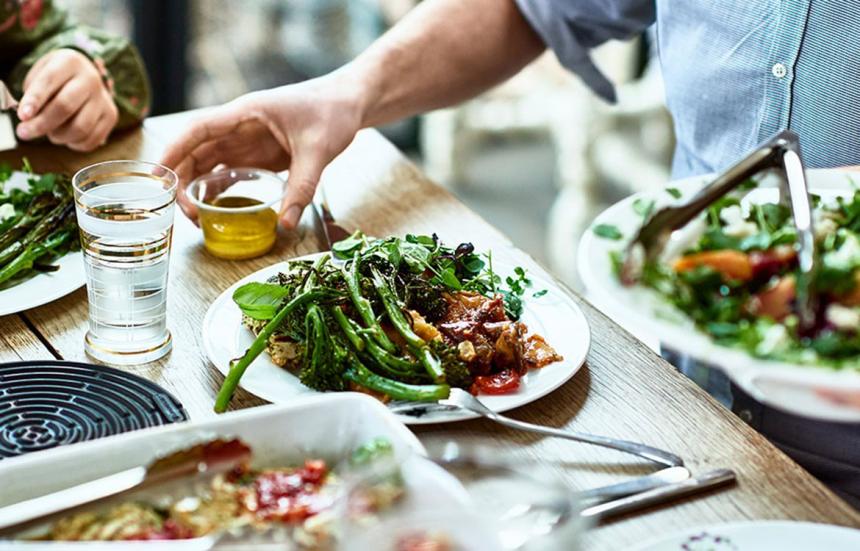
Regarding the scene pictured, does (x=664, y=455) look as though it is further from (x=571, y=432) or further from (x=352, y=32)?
(x=352, y=32)

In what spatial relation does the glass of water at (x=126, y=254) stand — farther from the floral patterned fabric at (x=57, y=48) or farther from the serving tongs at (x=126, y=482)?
the floral patterned fabric at (x=57, y=48)

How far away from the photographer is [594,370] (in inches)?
53.4

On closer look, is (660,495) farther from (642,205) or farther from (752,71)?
(752,71)

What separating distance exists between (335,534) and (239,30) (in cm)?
381

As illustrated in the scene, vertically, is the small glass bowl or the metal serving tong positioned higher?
the metal serving tong

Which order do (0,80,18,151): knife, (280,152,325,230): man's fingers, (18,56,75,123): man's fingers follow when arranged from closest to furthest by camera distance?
1. (280,152,325,230): man's fingers
2. (18,56,75,123): man's fingers
3. (0,80,18,151): knife

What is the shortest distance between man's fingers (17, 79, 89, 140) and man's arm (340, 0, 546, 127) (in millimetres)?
491

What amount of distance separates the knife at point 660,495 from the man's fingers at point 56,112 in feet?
4.17

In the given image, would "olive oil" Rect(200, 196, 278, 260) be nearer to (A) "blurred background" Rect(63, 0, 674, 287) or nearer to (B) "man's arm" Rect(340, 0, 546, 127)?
(B) "man's arm" Rect(340, 0, 546, 127)

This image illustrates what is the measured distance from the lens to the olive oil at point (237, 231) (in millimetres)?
1624

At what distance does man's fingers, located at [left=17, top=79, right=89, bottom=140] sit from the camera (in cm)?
188

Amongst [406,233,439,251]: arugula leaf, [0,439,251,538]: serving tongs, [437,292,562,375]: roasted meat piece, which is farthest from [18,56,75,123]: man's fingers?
[0,439,251,538]: serving tongs

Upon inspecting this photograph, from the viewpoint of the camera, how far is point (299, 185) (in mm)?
1712

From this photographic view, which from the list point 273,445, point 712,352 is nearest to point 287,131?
point 273,445
